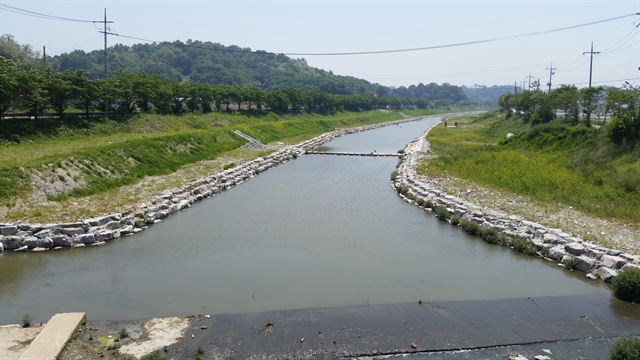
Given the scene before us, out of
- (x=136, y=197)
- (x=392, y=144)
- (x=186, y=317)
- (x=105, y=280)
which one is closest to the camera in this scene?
(x=186, y=317)

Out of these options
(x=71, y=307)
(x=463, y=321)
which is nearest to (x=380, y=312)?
(x=463, y=321)

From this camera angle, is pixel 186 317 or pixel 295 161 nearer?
pixel 186 317

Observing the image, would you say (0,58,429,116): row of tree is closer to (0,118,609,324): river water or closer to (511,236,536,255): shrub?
(0,118,609,324): river water

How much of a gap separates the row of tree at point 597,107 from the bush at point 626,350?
905 inches

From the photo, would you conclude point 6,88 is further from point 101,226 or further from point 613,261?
point 613,261

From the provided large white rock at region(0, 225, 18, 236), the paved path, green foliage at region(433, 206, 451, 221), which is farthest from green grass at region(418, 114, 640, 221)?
large white rock at region(0, 225, 18, 236)

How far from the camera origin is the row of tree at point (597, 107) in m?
30.5

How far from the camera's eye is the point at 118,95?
4531cm

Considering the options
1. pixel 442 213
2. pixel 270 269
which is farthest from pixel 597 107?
pixel 270 269

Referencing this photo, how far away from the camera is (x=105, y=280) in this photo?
1522cm

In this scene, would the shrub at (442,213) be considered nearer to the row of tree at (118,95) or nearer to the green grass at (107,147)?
the green grass at (107,147)

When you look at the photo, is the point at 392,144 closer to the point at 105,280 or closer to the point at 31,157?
A: the point at 31,157

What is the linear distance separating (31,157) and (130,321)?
1659 centimetres

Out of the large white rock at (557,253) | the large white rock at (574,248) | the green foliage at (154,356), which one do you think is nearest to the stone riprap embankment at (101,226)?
the green foliage at (154,356)
